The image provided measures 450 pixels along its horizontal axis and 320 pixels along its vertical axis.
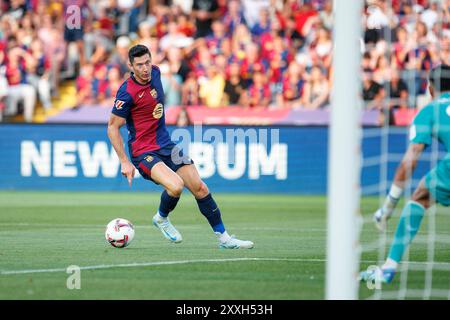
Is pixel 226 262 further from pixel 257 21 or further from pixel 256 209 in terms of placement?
pixel 257 21

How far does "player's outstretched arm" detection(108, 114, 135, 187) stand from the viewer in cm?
1075

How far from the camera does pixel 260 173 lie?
20719 mm

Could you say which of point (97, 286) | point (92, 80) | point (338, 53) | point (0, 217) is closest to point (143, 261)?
point (97, 286)

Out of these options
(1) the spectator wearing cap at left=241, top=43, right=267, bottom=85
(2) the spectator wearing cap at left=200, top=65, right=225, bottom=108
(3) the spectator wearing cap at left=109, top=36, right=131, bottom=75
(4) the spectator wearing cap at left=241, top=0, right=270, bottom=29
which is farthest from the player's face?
(4) the spectator wearing cap at left=241, top=0, right=270, bottom=29

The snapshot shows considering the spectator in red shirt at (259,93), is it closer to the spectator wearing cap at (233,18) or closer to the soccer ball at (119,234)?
the spectator wearing cap at (233,18)

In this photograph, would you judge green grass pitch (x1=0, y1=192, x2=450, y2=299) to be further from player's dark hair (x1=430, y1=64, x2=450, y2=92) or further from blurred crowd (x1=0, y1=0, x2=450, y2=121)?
blurred crowd (x1=0, y1=0, x2=450, y2=121)

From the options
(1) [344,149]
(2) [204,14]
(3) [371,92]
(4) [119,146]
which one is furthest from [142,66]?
(2) [204,14]

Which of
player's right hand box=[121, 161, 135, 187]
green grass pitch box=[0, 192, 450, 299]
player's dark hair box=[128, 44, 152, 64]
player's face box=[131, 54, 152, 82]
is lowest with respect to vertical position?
green grass pitch box=[0, 192, 450, 299]

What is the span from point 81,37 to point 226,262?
15.2 meters

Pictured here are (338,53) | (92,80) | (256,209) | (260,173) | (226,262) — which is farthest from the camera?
(92,80)

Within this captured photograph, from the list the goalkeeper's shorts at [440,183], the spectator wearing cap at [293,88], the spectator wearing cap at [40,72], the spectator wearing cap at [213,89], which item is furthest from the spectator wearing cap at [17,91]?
the goalkeeper's shorts at [440,183]

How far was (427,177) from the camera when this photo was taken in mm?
8656

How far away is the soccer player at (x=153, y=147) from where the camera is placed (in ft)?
35.9
